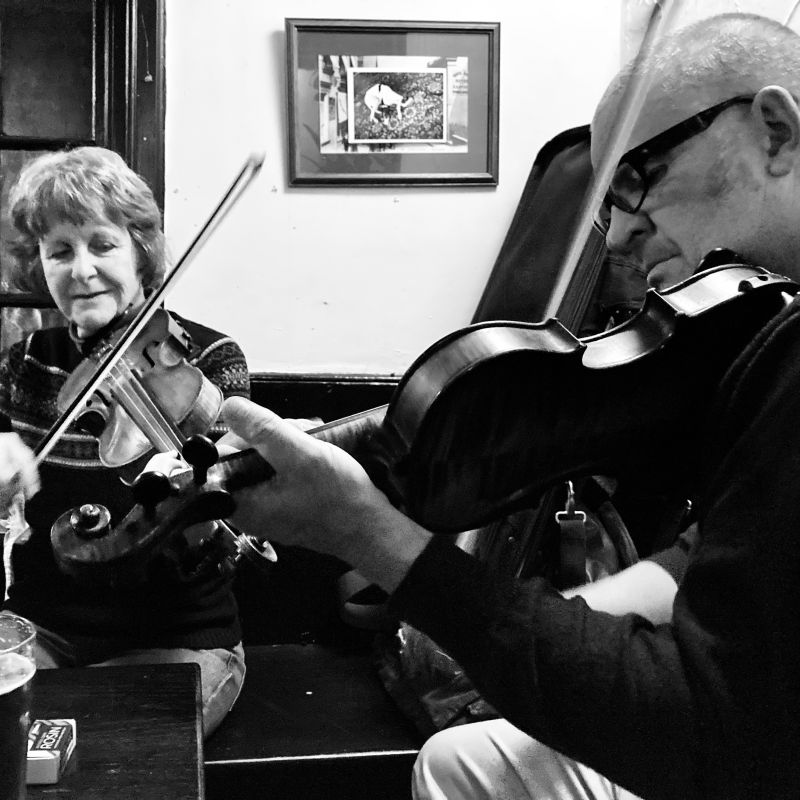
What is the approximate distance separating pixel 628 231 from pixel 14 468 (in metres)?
0.80

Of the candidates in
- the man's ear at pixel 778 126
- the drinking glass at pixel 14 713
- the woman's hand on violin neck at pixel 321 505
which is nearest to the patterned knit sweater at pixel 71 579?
the drinking glass at pixel 14 713

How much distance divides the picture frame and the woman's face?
54cm

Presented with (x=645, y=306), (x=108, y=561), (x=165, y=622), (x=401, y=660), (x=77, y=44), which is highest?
(x=77, y=44)

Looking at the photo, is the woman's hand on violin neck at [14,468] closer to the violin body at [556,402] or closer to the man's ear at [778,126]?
the violin body at [556,402]

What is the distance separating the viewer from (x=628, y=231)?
3.01ft

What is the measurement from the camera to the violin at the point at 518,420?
2.11ft

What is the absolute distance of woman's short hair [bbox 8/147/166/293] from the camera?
1.49m

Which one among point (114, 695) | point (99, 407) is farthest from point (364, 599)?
point (114, 695)

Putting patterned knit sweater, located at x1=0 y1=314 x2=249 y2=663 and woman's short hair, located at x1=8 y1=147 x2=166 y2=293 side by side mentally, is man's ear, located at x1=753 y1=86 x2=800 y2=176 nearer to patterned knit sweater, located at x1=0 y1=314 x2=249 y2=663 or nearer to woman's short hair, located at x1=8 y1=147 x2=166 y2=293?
patterned knit sweater, located at x1=0 y1=314 x2=249 y2=663

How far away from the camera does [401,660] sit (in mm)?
1675

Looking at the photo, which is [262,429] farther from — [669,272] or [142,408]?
[142,408]

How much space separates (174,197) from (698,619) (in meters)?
1.56

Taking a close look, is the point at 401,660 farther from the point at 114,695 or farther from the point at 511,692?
the point at 511,692

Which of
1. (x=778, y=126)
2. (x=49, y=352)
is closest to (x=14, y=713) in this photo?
(x=778, y=126)
